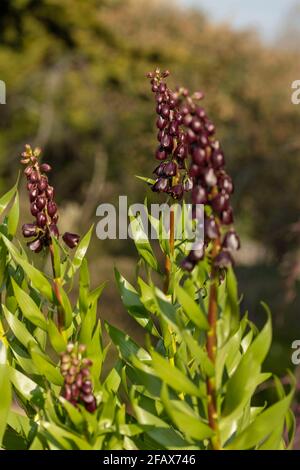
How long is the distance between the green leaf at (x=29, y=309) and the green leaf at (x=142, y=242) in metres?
0.25

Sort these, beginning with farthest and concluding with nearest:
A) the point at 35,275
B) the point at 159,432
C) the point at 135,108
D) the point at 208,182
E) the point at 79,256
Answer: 1. the point at 135,108
2. the point at 79,256
3. the point at 35,275
4. the point at 159,432
5. the point at 208,182

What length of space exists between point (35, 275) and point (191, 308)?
34 centimetres

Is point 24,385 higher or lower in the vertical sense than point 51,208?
lower

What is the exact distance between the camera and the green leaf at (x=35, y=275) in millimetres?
1261

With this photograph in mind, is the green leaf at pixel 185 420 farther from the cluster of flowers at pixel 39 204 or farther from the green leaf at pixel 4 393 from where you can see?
the cluster of flowers at pixel 39 204

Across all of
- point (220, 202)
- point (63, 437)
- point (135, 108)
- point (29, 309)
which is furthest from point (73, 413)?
point (135, 108)

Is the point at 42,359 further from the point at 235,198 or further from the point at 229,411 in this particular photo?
the point at 235,198

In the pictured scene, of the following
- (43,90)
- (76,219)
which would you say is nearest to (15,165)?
(43,90)

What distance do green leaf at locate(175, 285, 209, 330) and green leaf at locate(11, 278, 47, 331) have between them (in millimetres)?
315

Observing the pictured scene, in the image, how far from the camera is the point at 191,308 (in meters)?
1.04

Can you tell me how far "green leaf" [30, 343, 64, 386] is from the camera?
3.88 feet

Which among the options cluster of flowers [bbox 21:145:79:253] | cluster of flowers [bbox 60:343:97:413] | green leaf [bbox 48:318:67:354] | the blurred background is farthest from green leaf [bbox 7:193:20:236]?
the blurred background

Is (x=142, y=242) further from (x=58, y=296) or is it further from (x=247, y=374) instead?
(x=247, y=374)

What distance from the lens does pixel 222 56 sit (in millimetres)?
18172
